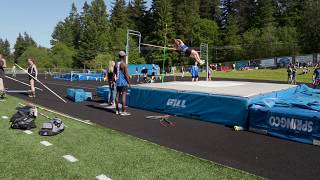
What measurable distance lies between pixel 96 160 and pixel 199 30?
8200 cm

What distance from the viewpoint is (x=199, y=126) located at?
10.4 meters

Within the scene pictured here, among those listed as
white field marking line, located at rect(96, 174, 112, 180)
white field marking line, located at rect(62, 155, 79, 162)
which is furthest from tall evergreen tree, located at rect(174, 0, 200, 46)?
white field marking line, located at rect(96, 174, 112, 180)

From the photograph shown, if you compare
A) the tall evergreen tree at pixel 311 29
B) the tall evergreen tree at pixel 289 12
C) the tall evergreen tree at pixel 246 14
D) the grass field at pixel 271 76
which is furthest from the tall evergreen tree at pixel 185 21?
the grass field at pixel 271 76

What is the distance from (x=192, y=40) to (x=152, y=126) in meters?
76.4

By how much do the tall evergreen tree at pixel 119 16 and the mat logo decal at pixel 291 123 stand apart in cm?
9172

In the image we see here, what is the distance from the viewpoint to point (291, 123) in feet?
28.1

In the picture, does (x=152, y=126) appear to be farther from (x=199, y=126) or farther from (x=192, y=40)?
(x=192, y=40)

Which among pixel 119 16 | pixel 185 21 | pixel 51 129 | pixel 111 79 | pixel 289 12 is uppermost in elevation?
pixel 119 16

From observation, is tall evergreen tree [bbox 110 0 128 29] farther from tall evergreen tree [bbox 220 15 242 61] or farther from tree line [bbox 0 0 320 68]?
tall evergreen tree [bbox 220 15 242 61]

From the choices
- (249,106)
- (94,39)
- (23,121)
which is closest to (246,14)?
(94,39)

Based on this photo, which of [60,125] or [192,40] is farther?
[192,40]

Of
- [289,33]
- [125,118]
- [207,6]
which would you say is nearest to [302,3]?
[289,33]

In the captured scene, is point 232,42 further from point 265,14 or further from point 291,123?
point 291,123

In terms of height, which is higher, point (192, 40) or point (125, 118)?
point (192, 40)
